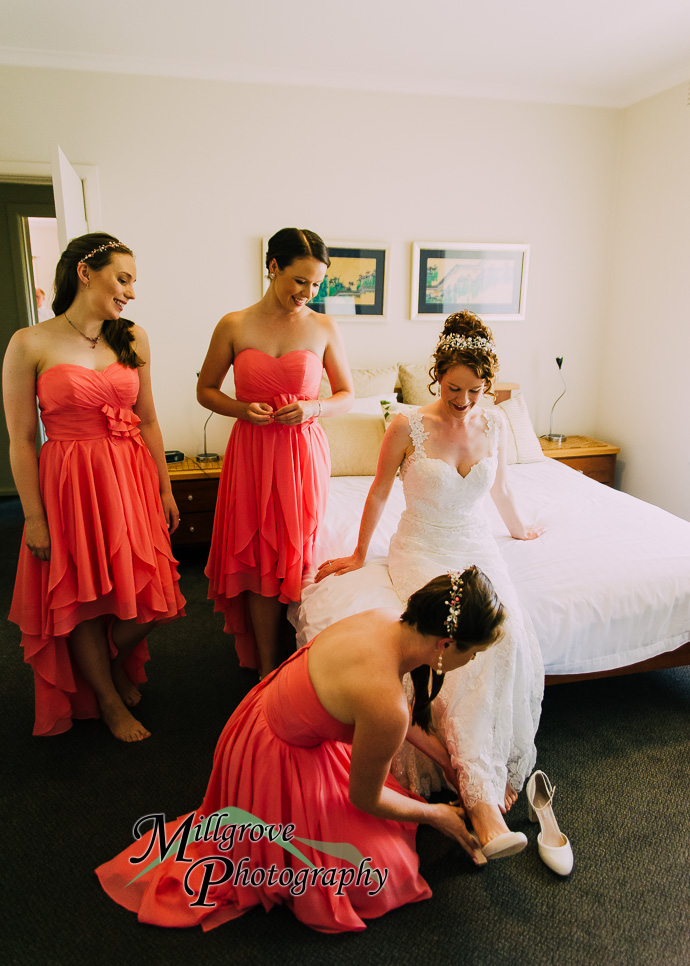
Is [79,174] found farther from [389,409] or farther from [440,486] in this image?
[440,486]

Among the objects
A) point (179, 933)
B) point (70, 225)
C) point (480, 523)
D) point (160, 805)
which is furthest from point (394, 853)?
point (70, 225)

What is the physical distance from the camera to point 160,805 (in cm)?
188

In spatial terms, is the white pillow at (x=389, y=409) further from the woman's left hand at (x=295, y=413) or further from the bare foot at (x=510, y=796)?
the bare foot at (x=510, y=796)

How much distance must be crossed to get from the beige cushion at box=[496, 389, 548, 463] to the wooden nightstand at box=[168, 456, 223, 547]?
170 cm

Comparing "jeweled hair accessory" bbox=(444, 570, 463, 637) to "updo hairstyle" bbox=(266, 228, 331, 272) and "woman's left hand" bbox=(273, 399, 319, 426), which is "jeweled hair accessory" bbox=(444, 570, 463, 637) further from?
"updo hairstyle" bbox=(266, 228, 331, 272)

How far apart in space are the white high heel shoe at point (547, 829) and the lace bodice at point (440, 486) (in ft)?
2.68

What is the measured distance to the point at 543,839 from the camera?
5.64ft

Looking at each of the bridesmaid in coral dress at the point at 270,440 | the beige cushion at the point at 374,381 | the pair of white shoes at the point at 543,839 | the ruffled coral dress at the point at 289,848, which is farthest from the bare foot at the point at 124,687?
the beige cushion at the point at 374,381

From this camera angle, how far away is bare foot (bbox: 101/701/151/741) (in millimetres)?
2195

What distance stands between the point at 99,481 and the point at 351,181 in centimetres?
271

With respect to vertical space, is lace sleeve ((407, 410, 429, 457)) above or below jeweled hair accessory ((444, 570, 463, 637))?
above

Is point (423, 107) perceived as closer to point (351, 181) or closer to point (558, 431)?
point (351, 181)

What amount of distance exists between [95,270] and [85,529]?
0.81m

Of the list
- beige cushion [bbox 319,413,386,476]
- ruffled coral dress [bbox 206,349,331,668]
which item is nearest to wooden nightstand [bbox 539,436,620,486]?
beige cushion [bbox 319,413,386,476]
